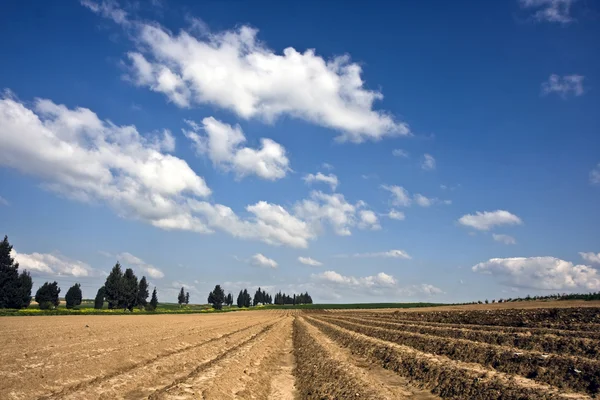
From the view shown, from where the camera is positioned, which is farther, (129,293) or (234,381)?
(129,293)

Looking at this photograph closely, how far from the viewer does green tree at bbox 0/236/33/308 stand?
88250mm

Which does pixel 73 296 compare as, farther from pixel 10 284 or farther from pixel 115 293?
pixel 10 284

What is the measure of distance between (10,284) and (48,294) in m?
41.6

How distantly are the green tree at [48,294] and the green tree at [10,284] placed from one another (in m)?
34.6

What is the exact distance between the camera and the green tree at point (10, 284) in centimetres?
8825

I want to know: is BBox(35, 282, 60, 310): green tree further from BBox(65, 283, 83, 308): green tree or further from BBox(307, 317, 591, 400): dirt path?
BBox(307, 317, 591, 400): dirt path

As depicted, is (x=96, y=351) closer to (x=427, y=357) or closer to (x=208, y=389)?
(x=208, y=389)

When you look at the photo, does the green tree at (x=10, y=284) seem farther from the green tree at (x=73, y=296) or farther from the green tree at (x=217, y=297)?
the green tree at (x=217, y=297)

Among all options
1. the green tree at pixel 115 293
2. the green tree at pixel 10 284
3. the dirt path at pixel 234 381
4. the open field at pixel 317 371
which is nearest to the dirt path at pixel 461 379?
the open field at pixel 317 371

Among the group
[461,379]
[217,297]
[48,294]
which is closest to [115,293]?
[48,294]

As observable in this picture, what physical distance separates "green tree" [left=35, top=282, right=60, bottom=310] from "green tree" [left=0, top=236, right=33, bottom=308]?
3459 cm

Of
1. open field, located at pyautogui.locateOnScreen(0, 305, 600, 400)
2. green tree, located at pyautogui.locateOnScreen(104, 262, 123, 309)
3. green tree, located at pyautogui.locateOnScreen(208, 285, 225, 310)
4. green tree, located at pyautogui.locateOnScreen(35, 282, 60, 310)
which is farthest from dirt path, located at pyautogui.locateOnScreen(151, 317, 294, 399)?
green tree, located at pyautogui.locateOnScreen(208, 285, 225, 310)

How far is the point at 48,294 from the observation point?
126625 millimetres

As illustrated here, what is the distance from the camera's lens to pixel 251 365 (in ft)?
63.8
